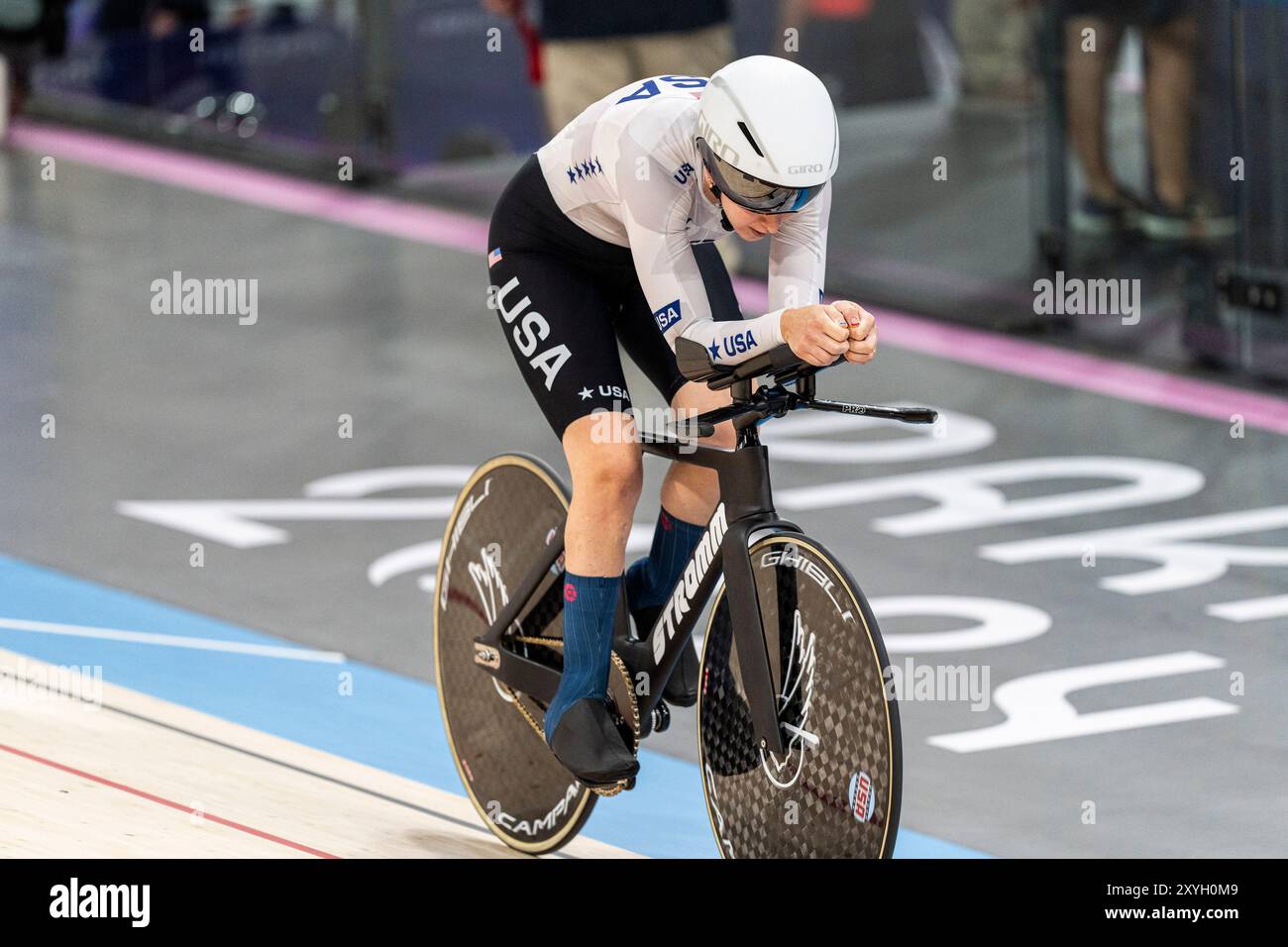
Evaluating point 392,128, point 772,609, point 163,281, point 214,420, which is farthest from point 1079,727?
point 392,128

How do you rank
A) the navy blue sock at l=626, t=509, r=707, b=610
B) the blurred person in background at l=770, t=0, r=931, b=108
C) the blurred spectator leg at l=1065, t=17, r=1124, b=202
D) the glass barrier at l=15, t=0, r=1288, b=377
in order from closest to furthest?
the navy blue sock at l=626, t=509, r=707, b=610 → the glass barrier at l=15, t=0, r=1288, b=377 → the blurred spectator leg at l=1065, t=17, r=1124, b=202 → the blurred person in background at l=770, t=0, r=931, b=108

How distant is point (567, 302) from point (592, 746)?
0.82 m

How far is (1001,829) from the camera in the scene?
4781 mm

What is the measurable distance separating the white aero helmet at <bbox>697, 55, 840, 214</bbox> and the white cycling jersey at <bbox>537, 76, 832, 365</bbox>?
0.47 feet

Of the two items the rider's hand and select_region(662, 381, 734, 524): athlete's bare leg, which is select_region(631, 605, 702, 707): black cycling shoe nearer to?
select_region(662, 381, 734, 524): athlete's bare leg

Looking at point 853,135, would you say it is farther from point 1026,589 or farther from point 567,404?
point 567,404

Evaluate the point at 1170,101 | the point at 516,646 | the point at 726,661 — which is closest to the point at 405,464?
the point at 516,646

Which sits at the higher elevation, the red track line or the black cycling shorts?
the black cycling shorts

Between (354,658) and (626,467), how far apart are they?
74.8 inches

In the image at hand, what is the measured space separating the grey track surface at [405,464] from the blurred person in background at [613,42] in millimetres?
1020

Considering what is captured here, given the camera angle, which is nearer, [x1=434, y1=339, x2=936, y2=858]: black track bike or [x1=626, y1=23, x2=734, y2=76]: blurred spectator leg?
[x1=434, y1=339, x2=936, y2=858]: black track bike

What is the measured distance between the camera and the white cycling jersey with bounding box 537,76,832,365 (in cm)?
391

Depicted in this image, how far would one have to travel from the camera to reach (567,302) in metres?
4.25

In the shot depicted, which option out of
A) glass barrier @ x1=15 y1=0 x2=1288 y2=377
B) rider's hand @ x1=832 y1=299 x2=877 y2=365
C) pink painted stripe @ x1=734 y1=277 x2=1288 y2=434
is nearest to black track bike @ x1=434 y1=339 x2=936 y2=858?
rider's hand @ x1=832 y1=299 x2=877 y2=365
